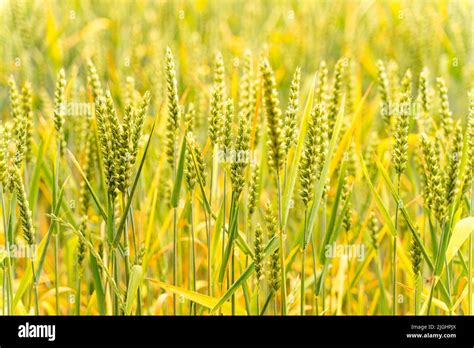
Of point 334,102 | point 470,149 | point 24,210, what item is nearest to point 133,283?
point 24,210

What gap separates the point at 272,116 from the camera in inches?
38.7

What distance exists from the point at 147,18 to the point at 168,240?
780mm

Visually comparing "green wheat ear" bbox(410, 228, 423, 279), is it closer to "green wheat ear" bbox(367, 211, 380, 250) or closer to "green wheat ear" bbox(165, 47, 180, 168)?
"green wheat ear" bbox(367, 211, 380, 250)

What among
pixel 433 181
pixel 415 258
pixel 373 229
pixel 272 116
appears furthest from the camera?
pixel 373 229

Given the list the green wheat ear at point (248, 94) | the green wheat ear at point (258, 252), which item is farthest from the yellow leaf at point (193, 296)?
the green wheat ear at point (248, 94)

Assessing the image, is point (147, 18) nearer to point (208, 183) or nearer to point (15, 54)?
point (15, 54)

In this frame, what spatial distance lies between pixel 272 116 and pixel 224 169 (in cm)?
20

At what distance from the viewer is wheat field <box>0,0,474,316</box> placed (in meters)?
1.11

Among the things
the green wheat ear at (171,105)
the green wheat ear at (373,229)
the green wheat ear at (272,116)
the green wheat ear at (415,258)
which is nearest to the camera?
the green wheat ear at (272,116)

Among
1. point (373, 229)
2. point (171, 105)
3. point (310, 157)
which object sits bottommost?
point (373, 229)

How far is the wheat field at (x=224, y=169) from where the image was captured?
1.11 meters

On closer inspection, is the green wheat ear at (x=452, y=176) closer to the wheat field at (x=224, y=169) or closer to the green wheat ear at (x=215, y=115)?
the wheat field at (x=224, y=169)

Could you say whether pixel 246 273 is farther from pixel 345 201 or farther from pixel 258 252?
pixel 345 201
